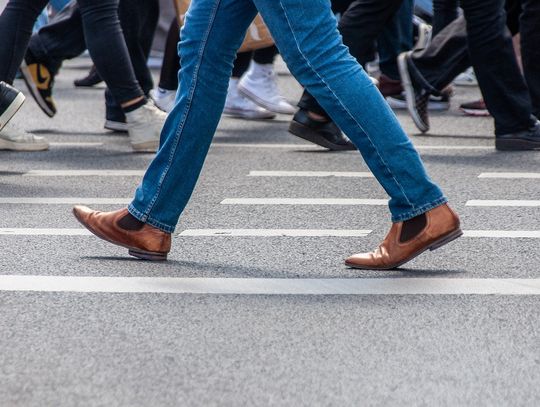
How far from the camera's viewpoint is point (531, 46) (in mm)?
6887

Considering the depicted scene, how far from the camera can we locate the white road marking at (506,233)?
4.39 m

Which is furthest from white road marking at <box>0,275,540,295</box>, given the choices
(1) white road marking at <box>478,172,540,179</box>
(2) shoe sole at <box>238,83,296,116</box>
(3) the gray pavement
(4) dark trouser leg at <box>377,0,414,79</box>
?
(4) dark trouser leg at <box>377,0,414,79</box>

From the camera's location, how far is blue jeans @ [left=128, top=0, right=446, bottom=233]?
372 cm

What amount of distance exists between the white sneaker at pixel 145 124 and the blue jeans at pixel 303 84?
245cm

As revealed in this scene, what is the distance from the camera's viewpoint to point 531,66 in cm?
694

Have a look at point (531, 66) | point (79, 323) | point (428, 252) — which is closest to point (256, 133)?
point (531, 66)

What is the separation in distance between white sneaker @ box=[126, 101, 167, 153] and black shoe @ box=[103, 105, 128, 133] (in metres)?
0.89

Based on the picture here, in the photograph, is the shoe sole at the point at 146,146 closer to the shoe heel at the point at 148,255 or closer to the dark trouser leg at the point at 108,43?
the dark trouser leg at the point at 108,43

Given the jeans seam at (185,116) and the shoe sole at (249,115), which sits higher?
the jeans seam at (185,116)

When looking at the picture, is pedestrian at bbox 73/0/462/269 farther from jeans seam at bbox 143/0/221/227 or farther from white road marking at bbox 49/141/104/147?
white road marking at bbox 49/141/104/147

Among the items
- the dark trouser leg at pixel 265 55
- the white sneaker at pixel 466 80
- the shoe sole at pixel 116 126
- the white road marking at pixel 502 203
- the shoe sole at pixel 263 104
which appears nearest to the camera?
the white road marking at pixel 502 203

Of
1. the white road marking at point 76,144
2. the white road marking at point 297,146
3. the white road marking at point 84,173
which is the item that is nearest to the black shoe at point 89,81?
the white road marking at point 76,144

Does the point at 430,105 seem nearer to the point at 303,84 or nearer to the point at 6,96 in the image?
the point at 6,96

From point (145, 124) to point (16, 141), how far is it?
0.66 meters
